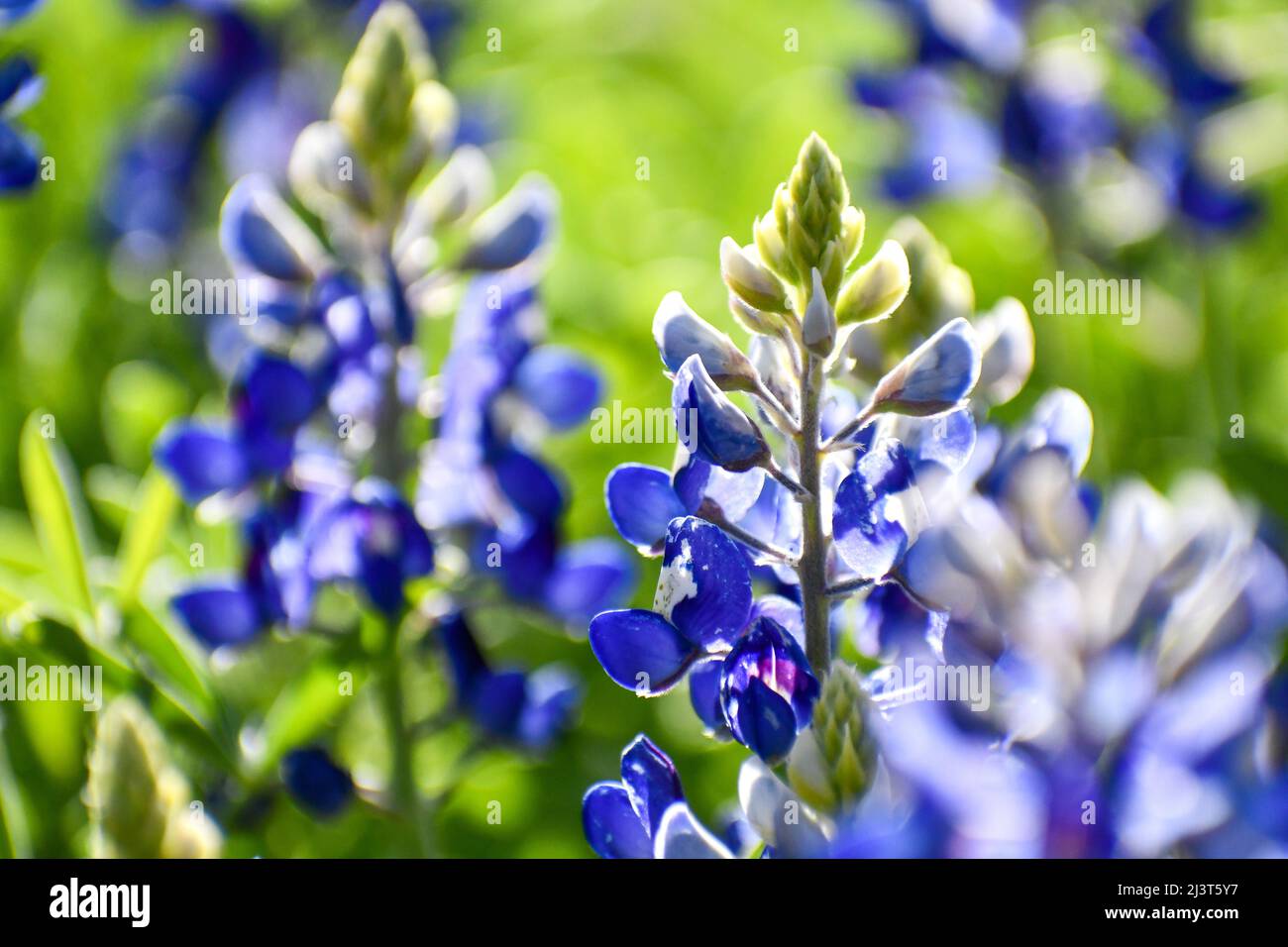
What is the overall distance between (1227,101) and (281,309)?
181cm

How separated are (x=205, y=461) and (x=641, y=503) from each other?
32.8 inches

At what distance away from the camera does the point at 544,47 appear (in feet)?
15.7

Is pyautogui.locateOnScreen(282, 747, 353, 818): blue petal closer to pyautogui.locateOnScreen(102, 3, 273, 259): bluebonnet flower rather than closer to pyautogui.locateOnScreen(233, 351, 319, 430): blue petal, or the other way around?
pyautogui.locateOnScreen(233, 351, 319, 430): blue petal

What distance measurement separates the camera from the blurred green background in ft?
7.69

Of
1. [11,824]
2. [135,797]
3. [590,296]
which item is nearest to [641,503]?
[135,797]

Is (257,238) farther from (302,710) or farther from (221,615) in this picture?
(302,710)

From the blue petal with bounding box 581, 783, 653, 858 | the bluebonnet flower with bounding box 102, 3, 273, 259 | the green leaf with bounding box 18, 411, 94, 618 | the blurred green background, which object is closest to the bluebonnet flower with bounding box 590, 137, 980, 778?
the blue petal with bounding box 581, 783, 653, 858

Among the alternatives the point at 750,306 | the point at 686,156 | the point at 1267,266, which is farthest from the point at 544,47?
the point at 750,306

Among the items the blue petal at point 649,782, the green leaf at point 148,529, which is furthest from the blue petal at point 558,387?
the blue petal at point 649,782

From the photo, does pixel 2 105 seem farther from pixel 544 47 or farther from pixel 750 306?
pixel 544 47

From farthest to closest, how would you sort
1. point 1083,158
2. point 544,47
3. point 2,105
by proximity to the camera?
point 544,47 < point 1083,158 < point 2,105

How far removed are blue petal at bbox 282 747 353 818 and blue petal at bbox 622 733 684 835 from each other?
68 cm
